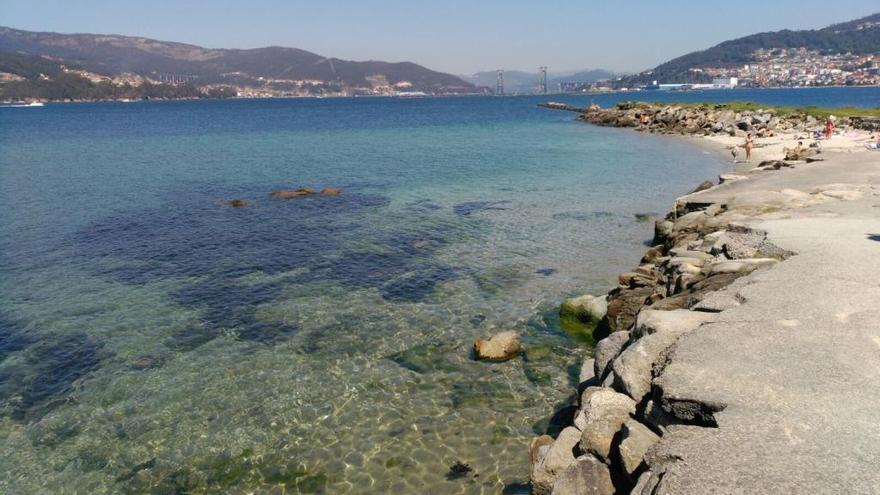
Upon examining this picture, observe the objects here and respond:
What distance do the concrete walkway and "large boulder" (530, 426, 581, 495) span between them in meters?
1.87

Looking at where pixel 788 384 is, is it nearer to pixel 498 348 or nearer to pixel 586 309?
pixel 498 348

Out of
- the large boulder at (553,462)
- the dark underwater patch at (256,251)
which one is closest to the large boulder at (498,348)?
the dark underwater patch at (256,251)

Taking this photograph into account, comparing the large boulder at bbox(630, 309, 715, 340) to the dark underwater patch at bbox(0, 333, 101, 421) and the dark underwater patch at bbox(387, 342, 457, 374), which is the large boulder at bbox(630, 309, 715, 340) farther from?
the dark underwater patch at bbox(0, 333, 101, 421)

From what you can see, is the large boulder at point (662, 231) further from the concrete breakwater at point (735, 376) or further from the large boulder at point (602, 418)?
the large boulder at point (602, 418)

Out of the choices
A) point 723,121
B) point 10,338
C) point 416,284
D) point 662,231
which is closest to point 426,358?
point 416,284

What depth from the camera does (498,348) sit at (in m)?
15.6

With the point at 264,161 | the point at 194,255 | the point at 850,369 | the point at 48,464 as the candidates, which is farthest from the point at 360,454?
the point at 264,161

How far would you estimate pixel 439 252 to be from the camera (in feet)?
82.5

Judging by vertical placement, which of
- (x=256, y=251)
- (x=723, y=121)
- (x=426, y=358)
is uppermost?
(x=723, y=121)

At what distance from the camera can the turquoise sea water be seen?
11.8 metres

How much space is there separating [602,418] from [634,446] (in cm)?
132

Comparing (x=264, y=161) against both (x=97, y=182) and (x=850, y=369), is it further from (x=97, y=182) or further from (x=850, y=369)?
(x=850, y=369)

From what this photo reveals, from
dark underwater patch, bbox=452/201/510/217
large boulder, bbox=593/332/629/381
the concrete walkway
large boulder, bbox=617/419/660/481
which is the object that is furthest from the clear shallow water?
the concrete walkway

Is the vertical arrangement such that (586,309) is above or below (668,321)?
below
